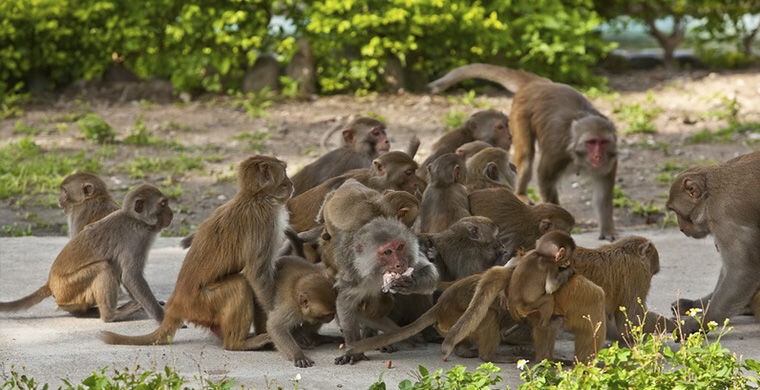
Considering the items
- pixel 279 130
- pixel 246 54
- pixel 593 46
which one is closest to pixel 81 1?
pixel 246 54

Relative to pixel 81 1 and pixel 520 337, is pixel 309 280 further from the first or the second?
pixel 81 1

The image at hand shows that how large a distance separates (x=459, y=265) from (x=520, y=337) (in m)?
0.66

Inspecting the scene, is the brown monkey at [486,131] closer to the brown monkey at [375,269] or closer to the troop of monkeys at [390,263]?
the troop of monkeys at [390,263]

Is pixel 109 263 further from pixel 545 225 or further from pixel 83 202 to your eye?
pixel 545 225

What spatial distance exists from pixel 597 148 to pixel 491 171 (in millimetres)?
2031

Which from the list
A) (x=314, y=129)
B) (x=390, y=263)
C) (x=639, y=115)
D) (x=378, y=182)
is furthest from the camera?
(x=639, y=115)

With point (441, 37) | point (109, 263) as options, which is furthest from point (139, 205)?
point (441, 37)

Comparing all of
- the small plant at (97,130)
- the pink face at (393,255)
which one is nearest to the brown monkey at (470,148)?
the pink face at (393,255)

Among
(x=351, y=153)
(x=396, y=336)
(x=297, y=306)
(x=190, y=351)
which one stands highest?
(x=351, y=153)

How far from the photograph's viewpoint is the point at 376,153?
11.0 m

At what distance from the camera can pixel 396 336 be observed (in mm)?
7660

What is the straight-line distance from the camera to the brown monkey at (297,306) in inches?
302

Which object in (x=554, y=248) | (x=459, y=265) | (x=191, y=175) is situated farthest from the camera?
(x=191, y=175)

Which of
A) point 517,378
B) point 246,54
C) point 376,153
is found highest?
point 246,54
